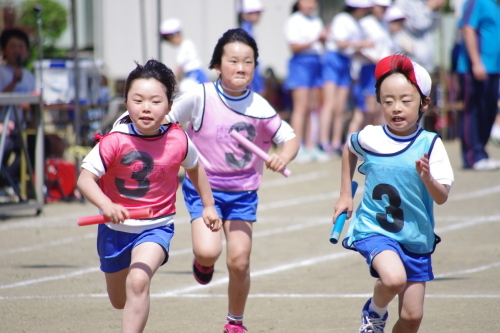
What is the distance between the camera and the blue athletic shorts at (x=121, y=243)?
479 cm

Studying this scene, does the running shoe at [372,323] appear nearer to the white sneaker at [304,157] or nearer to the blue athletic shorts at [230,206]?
the blue athletic shorts at [230,206]

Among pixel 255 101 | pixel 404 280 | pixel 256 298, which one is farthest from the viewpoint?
pixel 256 298

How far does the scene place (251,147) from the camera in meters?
5.55

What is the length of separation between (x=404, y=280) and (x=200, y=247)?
1.50 meters

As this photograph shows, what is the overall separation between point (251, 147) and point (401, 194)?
1.20 m

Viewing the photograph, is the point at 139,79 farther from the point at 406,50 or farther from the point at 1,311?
the point at 406,50

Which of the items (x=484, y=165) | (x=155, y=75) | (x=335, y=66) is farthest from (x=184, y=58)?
(x=155, y=75)

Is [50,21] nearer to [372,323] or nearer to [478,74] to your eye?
[478,74]

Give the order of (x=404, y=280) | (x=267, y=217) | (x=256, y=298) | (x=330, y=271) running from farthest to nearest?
(x=267, y=217) < (x=330, y=271) < (x=256, y=298) < (x=404, y=280)

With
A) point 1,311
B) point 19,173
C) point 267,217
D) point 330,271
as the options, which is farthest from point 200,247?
point 19,173

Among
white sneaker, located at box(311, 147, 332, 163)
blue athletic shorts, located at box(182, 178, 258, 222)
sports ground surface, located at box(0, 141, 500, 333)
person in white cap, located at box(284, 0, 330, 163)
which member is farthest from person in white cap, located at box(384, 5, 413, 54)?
blue athletic shorts, located at box(182, 178, 258, 222)

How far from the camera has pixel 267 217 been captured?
32.0ft

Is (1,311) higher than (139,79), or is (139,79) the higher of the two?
(139,79)

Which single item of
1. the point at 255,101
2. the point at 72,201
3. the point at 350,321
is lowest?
the point at 72,201
